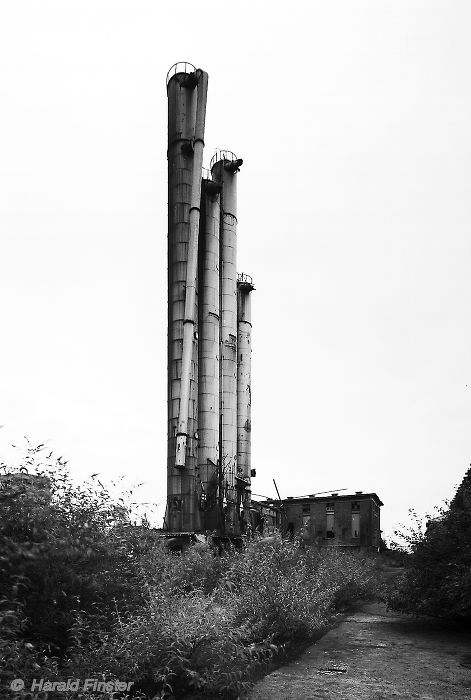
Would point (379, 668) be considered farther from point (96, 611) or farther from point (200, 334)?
point (200, 334)

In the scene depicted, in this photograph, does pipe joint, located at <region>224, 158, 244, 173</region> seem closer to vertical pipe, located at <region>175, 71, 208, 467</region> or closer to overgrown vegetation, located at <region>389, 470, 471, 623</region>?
vertical pipe, located at <region>175, 71, 208, 467</region>

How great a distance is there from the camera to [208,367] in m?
42.7

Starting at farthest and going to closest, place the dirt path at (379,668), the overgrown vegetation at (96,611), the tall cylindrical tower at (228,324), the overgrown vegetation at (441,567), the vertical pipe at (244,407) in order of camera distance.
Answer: the vertical pipe at (244,407) → the tall cylindrical tower at (228,324) → the overgrown vegetation at (441,567) → the dirt path at (379,668) → the overgrown vegetation at (96,611)

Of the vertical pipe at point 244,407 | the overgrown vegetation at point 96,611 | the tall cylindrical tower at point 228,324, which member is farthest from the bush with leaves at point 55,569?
the vertical pipe at point 244,407

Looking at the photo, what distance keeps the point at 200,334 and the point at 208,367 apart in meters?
2.42

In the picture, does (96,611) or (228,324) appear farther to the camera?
(228,324)

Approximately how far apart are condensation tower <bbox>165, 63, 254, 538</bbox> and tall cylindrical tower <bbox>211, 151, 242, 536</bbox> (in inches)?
3.0

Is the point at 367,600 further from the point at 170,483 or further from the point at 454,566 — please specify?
the point at 170,483

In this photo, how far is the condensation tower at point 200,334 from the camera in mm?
39219

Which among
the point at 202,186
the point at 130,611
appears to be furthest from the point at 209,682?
the point at 202,186

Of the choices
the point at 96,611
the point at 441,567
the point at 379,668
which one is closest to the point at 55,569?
the point at 96,611

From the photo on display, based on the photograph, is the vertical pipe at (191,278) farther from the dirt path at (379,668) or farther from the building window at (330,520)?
the building window at (330,520)

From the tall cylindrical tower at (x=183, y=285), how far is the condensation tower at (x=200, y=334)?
2.5 inches

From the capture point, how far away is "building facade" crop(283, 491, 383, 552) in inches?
2933
